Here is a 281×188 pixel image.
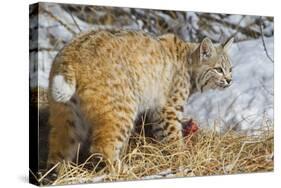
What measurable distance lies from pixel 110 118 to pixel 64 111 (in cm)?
35

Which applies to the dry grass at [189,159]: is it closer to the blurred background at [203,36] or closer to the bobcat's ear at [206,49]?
the blurred background at [203,36]

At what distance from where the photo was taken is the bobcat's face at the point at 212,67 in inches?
260

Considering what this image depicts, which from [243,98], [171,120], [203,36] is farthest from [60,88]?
[243,98]

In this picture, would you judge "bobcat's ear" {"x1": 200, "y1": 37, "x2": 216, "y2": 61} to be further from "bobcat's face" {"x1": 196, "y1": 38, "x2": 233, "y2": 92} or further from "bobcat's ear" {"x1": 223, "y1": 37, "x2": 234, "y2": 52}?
"bobcat's ear" {"x1": 223, "y1": 37, "x2": 234, "y2": 52}

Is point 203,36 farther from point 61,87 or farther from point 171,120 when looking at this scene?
point 61,87

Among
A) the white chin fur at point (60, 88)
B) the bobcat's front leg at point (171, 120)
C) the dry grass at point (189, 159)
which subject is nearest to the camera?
the white chin fur at point (60, 88)

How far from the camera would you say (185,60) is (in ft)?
21.6

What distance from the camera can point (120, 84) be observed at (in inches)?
243

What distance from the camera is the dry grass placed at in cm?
607

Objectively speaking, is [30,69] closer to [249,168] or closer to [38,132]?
[38,132]

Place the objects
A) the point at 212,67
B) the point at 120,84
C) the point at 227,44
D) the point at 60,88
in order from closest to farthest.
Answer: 1. the point at 60,88
2. the point at 120,84
3. the point at 212,67
4. the point at 227,44

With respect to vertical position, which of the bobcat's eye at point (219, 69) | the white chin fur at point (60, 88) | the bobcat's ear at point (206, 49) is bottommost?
the white chin fur at point (60, 88)

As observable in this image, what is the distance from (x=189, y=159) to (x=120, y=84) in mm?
905

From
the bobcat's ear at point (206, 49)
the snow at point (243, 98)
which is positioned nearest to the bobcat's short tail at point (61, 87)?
the snow at point (243, 98)
